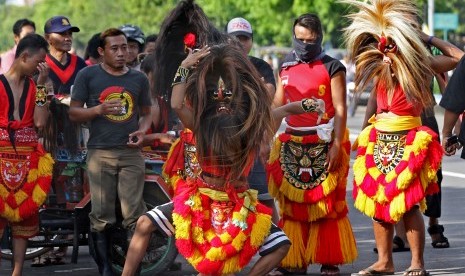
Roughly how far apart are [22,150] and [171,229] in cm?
210

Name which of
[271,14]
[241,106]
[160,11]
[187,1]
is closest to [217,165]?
[241,106]

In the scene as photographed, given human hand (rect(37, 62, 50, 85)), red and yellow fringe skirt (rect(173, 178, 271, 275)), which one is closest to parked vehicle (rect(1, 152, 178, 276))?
human hand (rect(37, 62, 50, 85))

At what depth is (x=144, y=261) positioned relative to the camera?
1073 centimetres

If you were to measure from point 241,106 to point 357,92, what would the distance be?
239 cm

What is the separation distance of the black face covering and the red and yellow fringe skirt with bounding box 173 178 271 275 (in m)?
2.50

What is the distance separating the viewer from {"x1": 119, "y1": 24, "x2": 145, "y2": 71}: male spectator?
13102 millimetres

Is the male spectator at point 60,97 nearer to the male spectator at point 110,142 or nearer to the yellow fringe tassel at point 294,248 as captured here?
the male spectator at point 110,142

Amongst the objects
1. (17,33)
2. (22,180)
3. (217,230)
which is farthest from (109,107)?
(17,33)

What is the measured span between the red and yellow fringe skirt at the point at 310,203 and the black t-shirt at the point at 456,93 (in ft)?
4.12

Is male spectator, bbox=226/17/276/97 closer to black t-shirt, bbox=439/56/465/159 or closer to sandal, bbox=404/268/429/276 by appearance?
black t-shirt, bbox=439/56/465/159

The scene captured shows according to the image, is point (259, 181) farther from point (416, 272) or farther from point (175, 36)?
point (175, 36)

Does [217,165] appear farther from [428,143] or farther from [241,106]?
[428,143]

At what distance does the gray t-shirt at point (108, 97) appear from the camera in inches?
419

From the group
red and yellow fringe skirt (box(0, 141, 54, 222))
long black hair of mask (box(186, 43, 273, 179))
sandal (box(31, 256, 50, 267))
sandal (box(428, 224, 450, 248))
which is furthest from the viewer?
sandal (box(428, 224, 450, 248))
